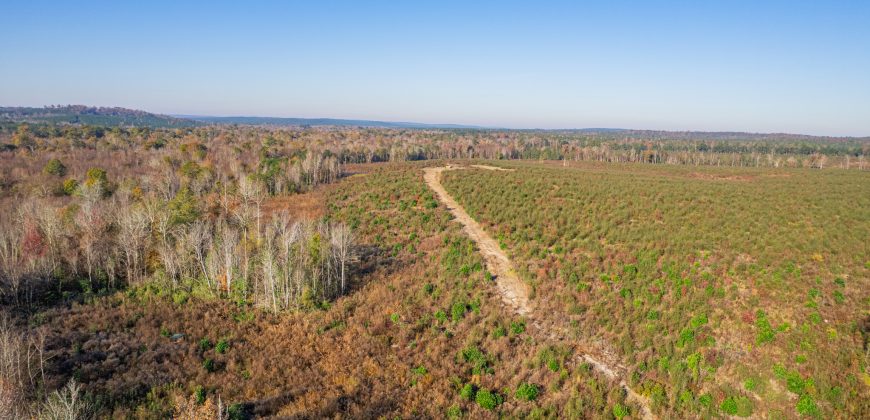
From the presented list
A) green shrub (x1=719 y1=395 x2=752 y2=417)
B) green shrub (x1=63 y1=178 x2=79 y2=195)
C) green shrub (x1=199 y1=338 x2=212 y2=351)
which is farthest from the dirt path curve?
green shrub (x1=63 y1=178 x2=79 y2=195)

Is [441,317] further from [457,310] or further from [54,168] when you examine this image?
[54,168]

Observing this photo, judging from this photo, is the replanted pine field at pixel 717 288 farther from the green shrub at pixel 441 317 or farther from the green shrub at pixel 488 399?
the green shrub at pixel 488 399

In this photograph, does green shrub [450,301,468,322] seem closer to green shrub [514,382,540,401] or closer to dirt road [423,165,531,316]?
dirt road [423,165,531,316]

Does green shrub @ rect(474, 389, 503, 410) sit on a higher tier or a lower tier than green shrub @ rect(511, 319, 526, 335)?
lower

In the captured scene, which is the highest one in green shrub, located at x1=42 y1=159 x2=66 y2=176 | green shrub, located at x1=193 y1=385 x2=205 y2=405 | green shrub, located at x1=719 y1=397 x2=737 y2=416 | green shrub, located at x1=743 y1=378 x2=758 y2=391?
green shrub, located at x1=42 y1=159 x2=66 y2=176

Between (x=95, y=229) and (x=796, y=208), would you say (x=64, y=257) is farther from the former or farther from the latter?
(x=796, y=208)

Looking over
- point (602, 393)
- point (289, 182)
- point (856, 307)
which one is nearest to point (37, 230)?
point (289, 182)

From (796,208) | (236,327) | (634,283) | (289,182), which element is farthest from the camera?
(289,182)
